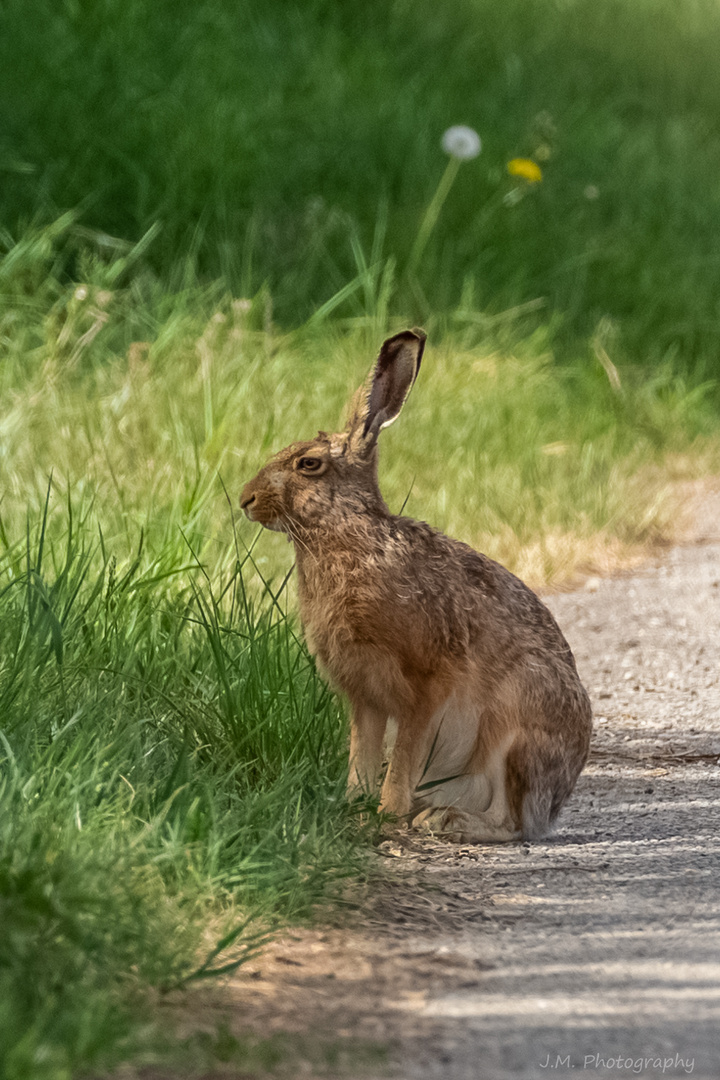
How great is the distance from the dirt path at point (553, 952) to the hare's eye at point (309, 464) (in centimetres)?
102

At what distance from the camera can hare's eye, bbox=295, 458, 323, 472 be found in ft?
13.2

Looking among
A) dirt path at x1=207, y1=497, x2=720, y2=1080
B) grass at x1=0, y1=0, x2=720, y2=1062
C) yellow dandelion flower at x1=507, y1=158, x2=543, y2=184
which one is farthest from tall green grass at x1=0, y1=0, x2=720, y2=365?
dirt path at x1=207, y1=497, x2=720, y2=1080

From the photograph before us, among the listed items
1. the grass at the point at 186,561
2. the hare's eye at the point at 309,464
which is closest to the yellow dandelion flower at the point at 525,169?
the grass at the point at 186,561

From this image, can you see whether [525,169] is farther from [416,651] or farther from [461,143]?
[416,651]

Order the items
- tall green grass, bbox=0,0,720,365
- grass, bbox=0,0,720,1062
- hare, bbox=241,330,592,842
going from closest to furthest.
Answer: grass, bbox=0,0,720,1062, hare, bbox=241,330,592,842, tall green grass, bbox=0,0,720,365

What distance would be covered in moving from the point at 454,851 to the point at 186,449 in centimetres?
272

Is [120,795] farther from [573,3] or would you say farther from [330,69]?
[573,3]

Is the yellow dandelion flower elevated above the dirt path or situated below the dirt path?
above

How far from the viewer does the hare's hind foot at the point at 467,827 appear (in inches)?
155

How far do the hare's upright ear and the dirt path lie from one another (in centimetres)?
110

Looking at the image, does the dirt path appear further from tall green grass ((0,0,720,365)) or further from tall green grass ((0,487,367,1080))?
tall green grass ((0,0,720,365))

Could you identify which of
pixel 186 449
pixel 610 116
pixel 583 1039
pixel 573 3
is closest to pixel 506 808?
pixel 583 1039

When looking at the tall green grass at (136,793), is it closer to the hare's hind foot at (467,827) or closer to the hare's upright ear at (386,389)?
the hare's hind foot at (467,827)

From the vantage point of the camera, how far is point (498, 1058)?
2523 millimetres
